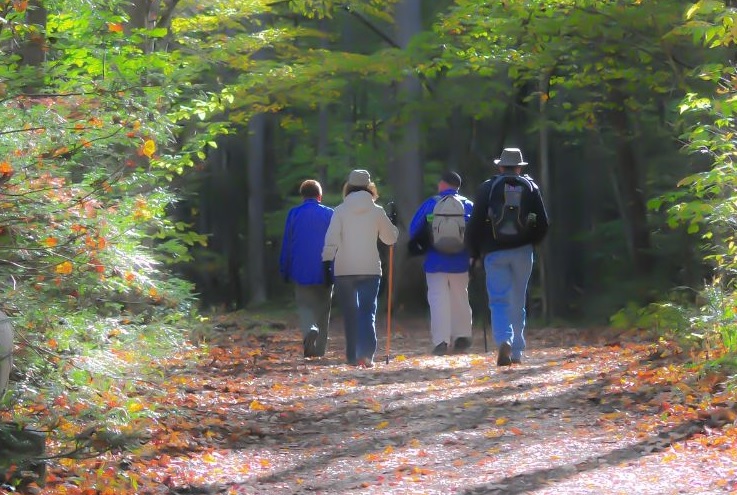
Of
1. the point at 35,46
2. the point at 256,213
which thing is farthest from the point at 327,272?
the point at 256,213

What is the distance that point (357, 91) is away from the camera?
A: 89.2 feet

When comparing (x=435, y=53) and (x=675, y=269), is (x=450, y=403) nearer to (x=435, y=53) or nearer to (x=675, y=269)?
(x=435, y=53)

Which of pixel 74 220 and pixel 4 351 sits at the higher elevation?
pixel 74 220

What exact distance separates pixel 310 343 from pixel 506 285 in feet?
9.19

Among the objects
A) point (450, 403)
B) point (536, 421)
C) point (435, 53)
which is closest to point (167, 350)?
point (450, 403)

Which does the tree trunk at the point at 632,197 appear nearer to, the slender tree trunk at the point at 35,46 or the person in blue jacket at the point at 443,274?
the person in blue jacket at the point at 443,274

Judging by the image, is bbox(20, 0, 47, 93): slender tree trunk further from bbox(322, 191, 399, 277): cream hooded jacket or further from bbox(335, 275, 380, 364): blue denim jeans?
bbox(335, 275, 380, 364): blue denim jeans

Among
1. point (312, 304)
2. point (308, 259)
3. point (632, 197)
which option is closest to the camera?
point (308, 259)

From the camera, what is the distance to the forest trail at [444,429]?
752 centimetres

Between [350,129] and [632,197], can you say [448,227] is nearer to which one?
[632,197]

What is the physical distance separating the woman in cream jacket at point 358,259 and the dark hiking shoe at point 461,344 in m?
1.94

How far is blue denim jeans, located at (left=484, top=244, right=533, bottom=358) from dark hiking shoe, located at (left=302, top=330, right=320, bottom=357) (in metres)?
2.50

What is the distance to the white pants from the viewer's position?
14.5 meters

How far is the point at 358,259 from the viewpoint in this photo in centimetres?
1316
